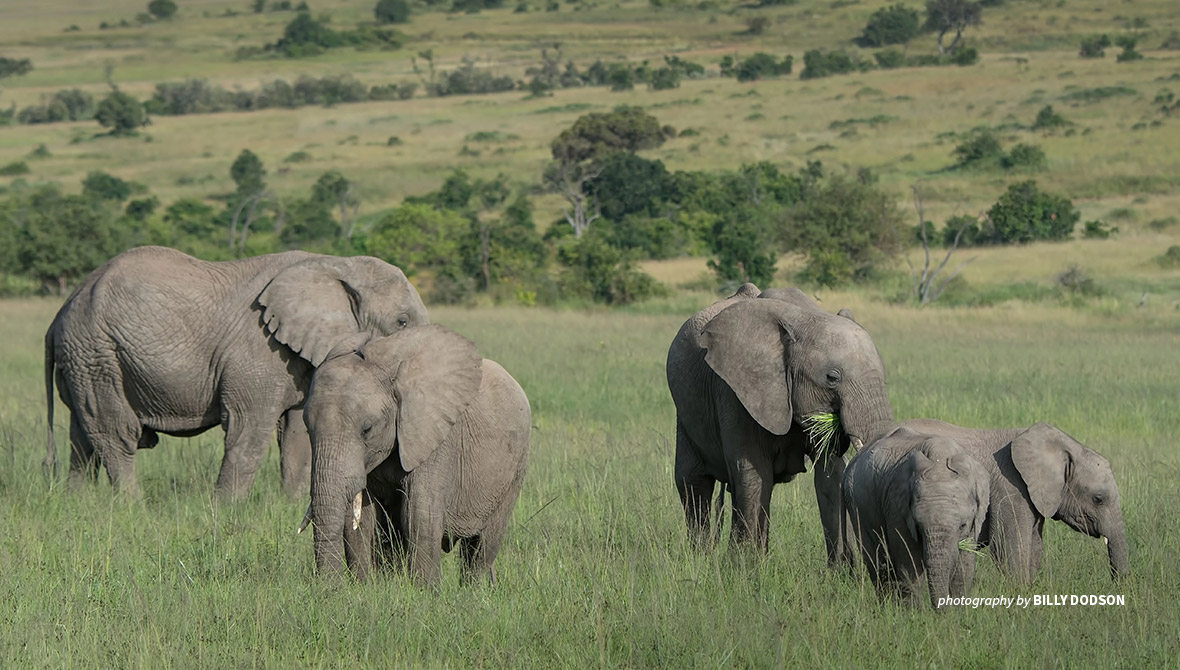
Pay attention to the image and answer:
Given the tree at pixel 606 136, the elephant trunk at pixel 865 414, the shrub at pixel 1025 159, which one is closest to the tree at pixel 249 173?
the tree at pixel 606 136

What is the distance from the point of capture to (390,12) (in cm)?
14350

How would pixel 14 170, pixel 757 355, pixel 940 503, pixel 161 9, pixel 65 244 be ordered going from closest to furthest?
pixel 940 503 < pixel 757 355 < pixel 65 244 < pixel 14 170 < pixel 161 9

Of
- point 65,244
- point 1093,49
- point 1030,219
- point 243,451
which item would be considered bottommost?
point 1093,49

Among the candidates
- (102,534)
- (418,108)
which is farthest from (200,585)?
(418,108)

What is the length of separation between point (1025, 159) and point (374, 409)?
160ft

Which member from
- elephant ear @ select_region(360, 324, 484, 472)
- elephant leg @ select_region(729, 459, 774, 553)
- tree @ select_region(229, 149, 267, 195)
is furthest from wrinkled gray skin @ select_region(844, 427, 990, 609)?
tree @ select_region(229, 149, 267, 195)

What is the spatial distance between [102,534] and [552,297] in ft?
74.0

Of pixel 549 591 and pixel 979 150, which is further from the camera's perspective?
pixel 979 150

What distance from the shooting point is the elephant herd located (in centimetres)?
573

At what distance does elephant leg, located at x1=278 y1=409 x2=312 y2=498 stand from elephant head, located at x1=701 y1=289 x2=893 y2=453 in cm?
358

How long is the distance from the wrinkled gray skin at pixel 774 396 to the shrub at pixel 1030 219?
3341 centimetres

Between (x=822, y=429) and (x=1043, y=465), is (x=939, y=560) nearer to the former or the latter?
(x=822, y=429)

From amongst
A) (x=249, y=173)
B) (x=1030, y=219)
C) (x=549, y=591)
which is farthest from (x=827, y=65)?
(x=549, y=591)

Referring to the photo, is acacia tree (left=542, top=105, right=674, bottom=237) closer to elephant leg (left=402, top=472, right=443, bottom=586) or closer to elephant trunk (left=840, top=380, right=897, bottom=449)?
elephant trunk (left=840, top=380, right=897, bottom=449)
